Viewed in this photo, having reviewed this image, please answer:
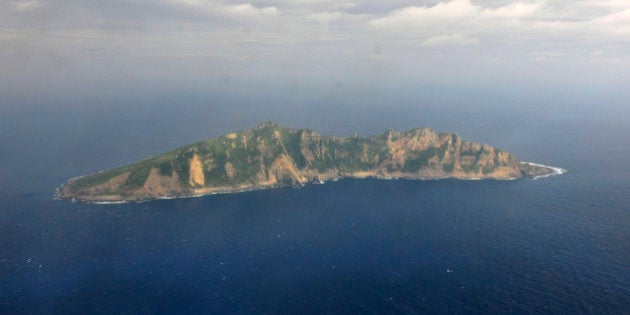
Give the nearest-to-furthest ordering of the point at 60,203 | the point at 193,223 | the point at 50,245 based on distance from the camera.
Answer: the point at 50,245
the point at 193,223
the point at 60,203

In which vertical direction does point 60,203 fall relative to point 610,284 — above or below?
above

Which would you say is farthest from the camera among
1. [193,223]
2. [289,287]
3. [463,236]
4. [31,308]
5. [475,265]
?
[193,223]

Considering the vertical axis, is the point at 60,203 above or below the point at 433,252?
above

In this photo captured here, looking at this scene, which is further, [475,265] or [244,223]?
[244,223]

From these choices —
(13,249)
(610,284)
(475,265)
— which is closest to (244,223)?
(13,249)

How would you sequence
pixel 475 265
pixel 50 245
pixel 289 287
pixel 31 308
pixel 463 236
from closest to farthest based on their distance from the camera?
pixel 31 308, pixel 289 287, pixel 475 265, pixel 50 245, pixel 463 236

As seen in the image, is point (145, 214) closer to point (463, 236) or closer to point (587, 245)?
point (463, 236)

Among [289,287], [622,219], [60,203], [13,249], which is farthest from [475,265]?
[60,203]

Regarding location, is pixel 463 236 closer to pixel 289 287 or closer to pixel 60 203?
pixel 289 287

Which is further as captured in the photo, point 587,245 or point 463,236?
point 463,236
